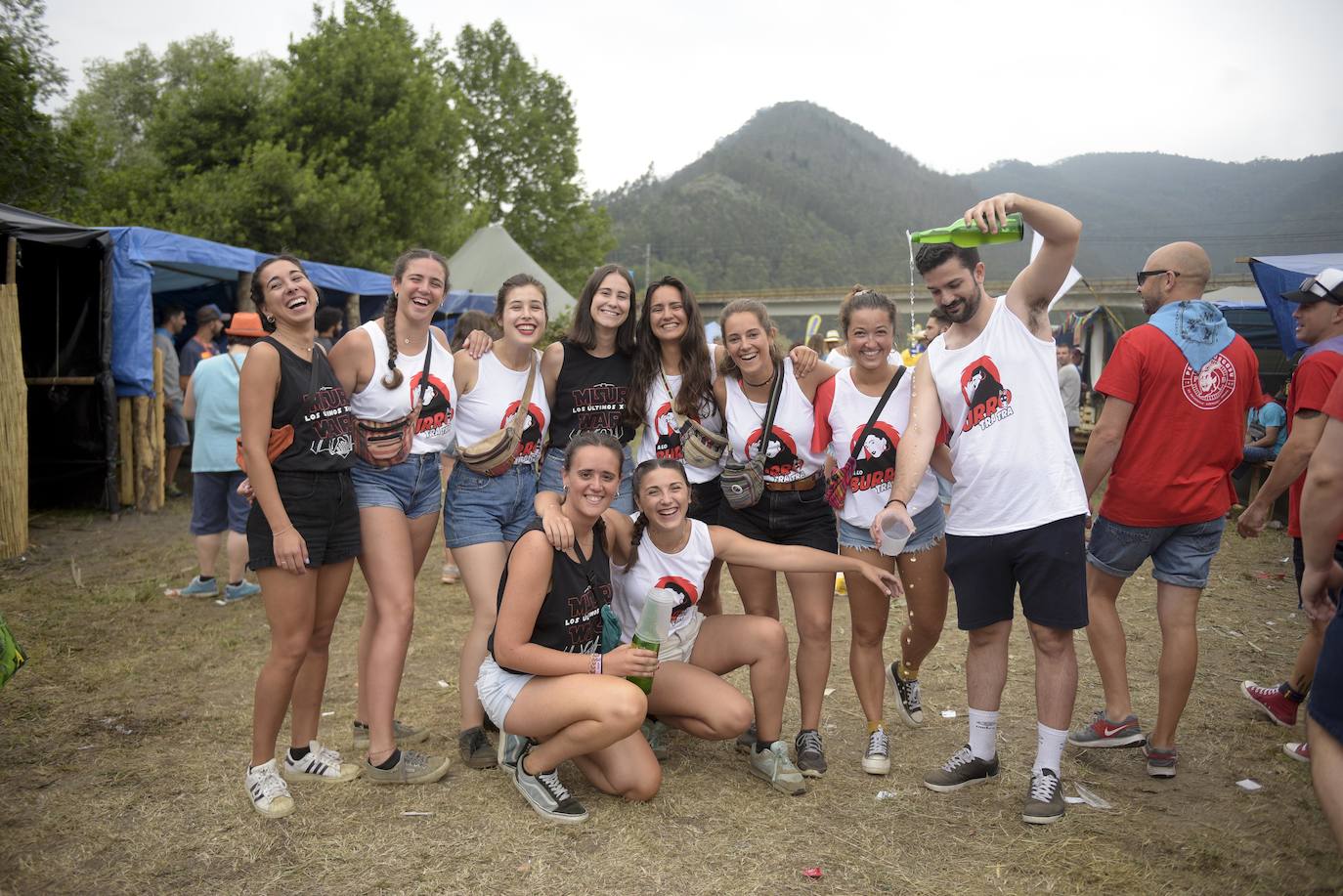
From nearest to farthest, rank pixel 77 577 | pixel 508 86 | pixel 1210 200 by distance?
pixel 77 577 < pixel 508 86 < pixel 1210 200

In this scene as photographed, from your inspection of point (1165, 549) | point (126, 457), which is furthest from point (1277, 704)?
point (126, 457)

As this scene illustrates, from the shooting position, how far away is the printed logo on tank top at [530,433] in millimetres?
3699

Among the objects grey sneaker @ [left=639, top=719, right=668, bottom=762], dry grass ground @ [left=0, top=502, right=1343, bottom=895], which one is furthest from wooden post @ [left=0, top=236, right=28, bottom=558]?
grey sneaker @ [left=639, top=719, right=668, bottom=762]

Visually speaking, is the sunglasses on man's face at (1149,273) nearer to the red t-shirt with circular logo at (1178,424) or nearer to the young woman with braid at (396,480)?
Result: the red t-shirt with circular logo at (1178,424)

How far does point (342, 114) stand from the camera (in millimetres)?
19953

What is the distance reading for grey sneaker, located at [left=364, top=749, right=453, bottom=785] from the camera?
3.42m

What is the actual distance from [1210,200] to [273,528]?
9837 centimetres

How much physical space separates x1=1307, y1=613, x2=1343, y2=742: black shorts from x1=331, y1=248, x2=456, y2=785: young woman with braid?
2.89 metres

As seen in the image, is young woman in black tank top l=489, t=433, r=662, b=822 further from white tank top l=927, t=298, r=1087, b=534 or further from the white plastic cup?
white tank top l=927, t=298, r=1087, b=534

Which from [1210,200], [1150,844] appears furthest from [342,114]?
[1210,200]

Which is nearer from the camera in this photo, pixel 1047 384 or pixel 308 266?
pixel 1047 384

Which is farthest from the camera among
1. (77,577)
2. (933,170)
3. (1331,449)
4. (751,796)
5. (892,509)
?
(933,170)

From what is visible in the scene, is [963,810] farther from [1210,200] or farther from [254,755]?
[1210,200]

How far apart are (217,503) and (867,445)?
4.90 m
